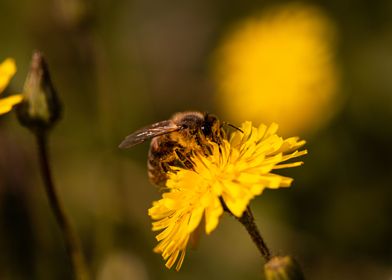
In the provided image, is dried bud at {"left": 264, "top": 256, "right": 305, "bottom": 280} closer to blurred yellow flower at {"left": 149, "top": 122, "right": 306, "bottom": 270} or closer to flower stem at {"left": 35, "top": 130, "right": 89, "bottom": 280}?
blurred yellow flower at {"left": 149, "top": 122, "right": 306, "bottom": 270}

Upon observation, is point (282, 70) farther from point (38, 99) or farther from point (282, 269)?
point (282, 269)

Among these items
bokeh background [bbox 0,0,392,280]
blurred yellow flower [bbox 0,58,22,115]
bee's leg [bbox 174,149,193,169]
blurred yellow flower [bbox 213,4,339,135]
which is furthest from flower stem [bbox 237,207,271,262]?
blurred yellow flower [bbox 213,4,339,135]

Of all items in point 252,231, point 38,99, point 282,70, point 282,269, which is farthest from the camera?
point 282,70

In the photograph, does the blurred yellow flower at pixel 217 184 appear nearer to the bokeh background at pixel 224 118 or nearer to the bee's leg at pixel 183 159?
the bee's leg at pixel 183 159

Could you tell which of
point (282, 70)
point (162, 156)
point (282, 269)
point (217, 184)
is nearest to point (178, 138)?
point (162, 156)

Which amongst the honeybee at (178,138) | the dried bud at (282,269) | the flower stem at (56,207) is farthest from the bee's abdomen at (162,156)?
the dried bud at (282,269)

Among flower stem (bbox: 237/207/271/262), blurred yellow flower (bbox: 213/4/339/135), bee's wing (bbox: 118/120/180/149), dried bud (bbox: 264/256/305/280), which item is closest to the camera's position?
dried bud (bbox: 264/256/305/280)
